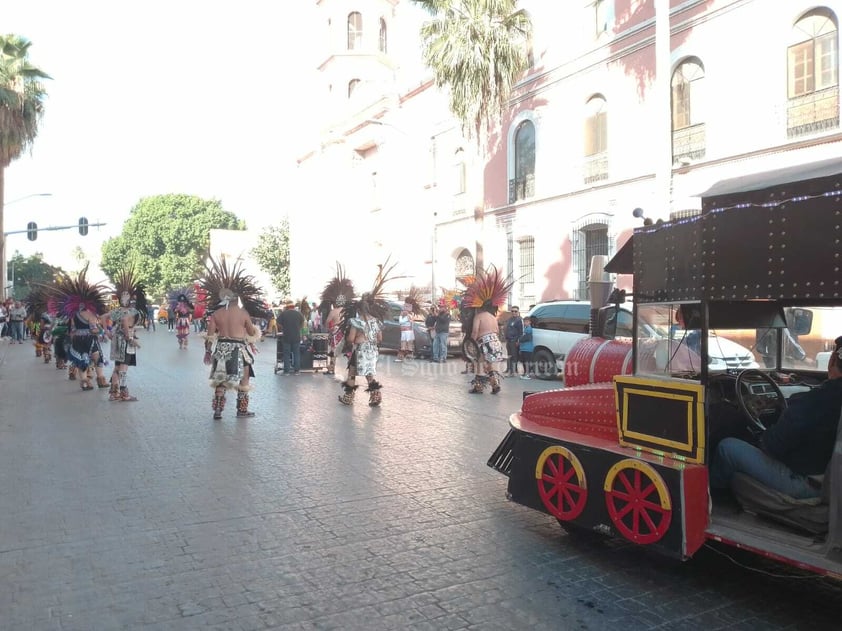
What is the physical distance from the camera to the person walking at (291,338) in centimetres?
1714

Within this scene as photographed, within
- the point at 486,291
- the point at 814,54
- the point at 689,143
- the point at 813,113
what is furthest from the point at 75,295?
the point at 814,54

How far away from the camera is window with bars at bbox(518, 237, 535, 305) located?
993 inches

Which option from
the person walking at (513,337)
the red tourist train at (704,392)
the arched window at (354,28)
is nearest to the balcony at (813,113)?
the person walking at (513,337)

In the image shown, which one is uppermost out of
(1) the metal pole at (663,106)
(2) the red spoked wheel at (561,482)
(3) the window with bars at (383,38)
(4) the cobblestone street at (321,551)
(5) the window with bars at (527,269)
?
(3) the window with bars at (383,38)

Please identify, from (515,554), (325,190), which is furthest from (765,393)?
(325,190)

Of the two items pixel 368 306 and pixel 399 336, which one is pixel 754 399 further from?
pixel 399 336

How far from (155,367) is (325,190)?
25.4 m

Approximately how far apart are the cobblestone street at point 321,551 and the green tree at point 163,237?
62194 mm

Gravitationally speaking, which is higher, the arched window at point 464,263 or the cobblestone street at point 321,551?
the arched window at point 464,263

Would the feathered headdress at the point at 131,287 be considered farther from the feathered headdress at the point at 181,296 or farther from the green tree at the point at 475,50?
the green tree at the point at 475,50

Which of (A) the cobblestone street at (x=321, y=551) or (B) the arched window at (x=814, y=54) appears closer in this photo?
(A) the cobblestone street at (x=321, y=551)

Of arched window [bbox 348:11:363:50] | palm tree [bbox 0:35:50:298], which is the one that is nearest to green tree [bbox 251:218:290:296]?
Result: arched window [bbox 348:11:363:50]

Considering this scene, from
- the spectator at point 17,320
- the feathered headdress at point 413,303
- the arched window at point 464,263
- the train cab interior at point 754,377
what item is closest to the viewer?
the train cab interior at point 754,377

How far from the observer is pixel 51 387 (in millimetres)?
14586
